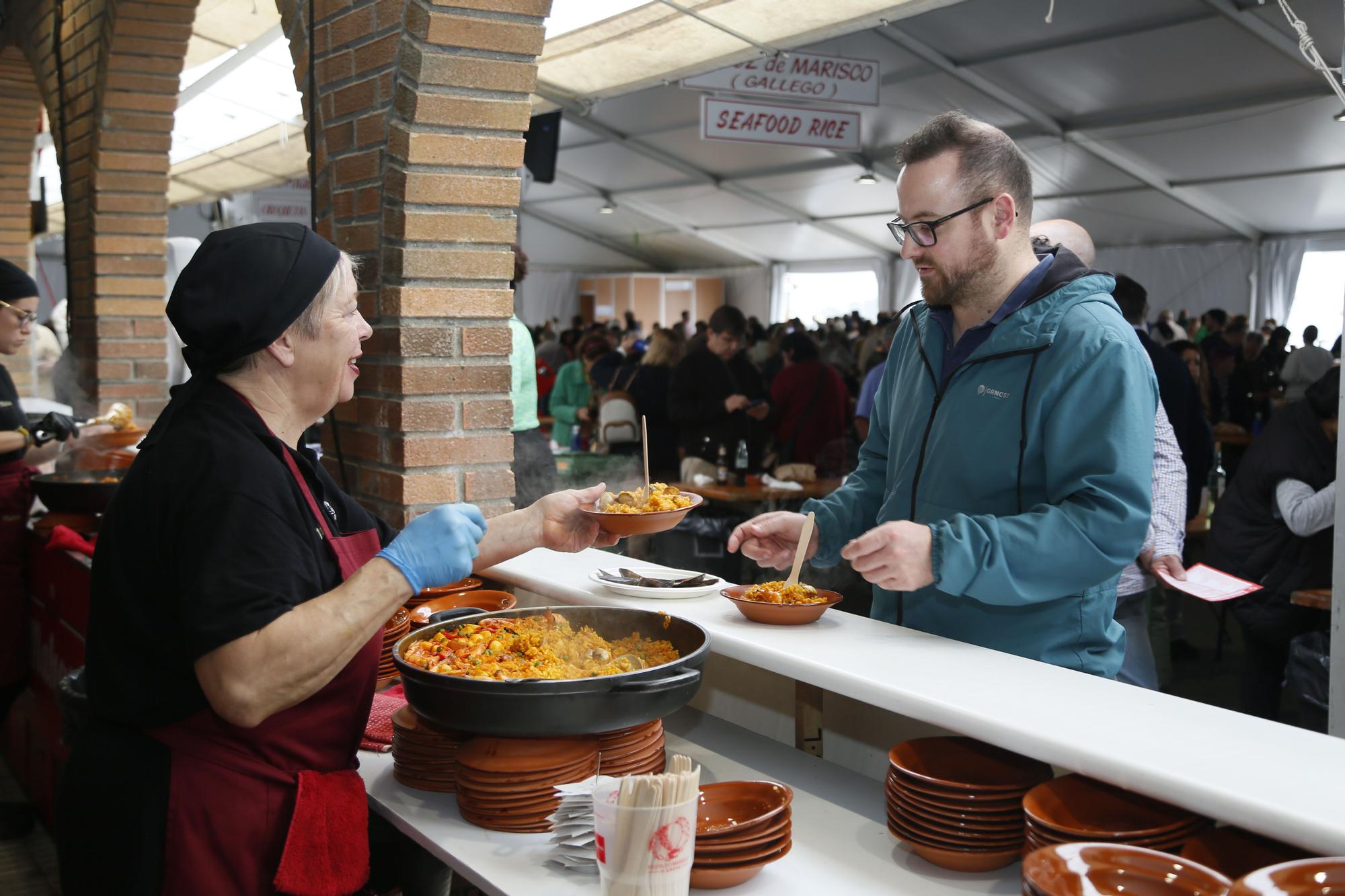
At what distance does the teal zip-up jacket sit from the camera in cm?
202

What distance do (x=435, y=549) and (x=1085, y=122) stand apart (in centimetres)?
1300

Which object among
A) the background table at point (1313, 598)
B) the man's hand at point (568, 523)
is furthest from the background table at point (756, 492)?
the man's hand at point (568, 523)

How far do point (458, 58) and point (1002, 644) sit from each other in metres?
2.20

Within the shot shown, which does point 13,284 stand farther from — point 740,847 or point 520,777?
point 740,847

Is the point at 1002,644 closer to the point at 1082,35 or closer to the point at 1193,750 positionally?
the point at 1193,750

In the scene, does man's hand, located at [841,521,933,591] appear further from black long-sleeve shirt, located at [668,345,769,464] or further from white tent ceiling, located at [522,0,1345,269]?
black long-sleeve shirt, located at [668,345,769,464]

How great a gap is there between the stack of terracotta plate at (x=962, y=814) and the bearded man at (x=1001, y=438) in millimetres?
369

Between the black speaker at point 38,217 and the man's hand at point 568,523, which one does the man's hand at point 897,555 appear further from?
the black speaker at point 38,217

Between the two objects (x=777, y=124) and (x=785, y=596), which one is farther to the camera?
(x=777, y=124)

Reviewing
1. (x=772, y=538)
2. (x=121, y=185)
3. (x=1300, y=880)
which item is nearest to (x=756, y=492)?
(x=121, y=185)

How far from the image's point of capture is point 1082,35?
1109 cm

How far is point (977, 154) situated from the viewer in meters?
2.24

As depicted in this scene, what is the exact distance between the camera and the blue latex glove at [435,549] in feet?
5.87

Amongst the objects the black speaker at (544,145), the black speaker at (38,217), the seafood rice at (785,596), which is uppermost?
the black speaker at (544,145)
